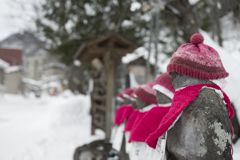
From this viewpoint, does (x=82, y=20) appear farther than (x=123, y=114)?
Yes

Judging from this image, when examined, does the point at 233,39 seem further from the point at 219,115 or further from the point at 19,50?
the point at 19,50

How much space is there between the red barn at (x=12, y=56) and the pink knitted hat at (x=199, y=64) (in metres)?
23.2

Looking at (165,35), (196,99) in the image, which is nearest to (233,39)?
(165,35)

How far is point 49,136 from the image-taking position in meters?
6.18

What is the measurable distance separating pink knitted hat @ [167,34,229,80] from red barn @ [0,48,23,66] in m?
23.2

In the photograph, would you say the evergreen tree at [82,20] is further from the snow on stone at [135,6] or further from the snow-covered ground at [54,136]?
the snow-covered ground at [54,136]

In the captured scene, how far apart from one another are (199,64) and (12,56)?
2463 centimetres

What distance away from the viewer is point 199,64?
111cm

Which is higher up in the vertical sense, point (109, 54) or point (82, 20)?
point (82, 20)

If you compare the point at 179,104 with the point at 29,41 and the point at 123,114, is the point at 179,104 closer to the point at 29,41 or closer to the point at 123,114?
the point at 123,114

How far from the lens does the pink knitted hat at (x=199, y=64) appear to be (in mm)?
1108

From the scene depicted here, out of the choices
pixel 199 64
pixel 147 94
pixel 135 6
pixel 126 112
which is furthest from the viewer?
pixel 135 6

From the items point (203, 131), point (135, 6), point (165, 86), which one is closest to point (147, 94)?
point (165, 86)

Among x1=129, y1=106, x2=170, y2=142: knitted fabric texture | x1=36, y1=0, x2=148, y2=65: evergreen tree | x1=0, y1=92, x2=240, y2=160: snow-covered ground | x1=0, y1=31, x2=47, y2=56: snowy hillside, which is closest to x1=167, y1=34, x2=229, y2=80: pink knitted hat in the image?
x1=129, y1=106, x2=170, y2=142: knitted fabric texture
